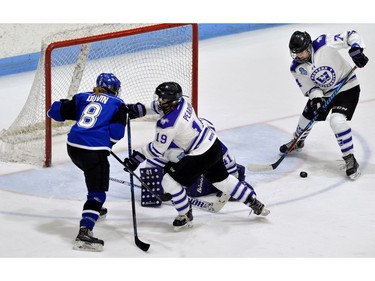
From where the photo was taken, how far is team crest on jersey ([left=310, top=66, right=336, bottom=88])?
6.39 metres

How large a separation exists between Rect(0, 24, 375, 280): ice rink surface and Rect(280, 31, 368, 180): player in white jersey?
27 cm

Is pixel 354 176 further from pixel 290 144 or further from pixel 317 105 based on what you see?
pixel 290 144

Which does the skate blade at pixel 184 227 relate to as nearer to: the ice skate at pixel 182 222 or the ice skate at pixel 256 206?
the ice skate at pixel 182 222

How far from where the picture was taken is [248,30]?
1008cm

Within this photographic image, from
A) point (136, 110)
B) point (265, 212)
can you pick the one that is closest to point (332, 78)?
point (265, 212)

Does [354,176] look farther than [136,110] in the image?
Yes

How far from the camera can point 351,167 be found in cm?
644

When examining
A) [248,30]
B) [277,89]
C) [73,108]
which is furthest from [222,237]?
[248,30]

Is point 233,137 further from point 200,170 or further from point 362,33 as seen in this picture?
point 362,33

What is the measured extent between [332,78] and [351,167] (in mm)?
568

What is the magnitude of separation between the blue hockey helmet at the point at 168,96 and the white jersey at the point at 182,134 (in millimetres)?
36

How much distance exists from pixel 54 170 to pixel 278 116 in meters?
1.91

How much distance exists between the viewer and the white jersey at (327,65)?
638 cm

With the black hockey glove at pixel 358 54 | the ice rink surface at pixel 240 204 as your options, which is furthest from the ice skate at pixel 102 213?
the black hockey glove at pixel 358 54
